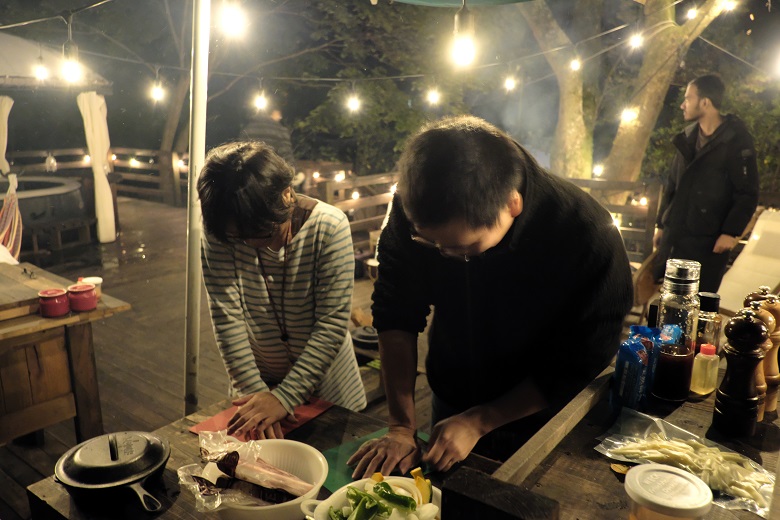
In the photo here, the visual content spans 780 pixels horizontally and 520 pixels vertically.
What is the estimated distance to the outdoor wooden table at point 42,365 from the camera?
359cm

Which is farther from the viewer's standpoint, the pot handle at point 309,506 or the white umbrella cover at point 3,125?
the white umbrella cover at point 3,125

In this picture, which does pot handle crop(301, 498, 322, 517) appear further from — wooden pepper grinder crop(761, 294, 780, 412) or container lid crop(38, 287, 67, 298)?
container lid crop(38, 287, 67, 298)

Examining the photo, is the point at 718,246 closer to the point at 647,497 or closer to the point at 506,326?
the point at 506,326

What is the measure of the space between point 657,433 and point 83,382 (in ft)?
12.0

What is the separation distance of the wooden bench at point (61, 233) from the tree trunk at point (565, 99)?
846cm

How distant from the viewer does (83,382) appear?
12.9ft

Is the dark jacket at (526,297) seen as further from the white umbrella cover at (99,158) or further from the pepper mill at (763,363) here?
the white umbrella cover at (99,158)

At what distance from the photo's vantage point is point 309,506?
146 cm

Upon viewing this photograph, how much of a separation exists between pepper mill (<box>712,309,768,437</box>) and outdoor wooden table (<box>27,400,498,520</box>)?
676 millimetres

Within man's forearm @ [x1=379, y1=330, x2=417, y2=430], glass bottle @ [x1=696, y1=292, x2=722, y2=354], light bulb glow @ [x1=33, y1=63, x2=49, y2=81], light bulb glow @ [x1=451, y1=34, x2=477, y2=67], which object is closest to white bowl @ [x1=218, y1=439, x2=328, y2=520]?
man's forearm @ [x1=379, y1=330, x2=417, y2=430]

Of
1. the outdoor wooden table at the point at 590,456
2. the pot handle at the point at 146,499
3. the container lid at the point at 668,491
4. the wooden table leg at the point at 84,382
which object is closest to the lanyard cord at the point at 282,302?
the pot handle at the point at 146,499

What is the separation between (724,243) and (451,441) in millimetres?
4134

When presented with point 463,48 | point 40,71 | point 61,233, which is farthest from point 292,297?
point 61,233

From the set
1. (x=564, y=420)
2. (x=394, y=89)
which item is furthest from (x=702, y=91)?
(x=394, y=89)
